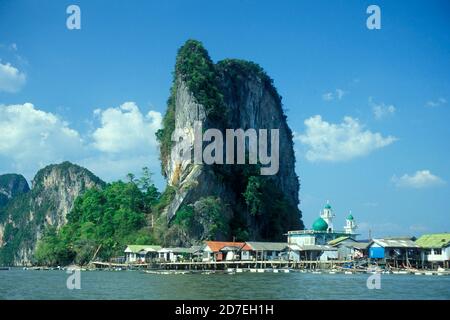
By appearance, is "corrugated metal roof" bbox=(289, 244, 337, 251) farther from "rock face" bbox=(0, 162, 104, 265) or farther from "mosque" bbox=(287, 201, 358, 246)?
"rock face" bbox=(0, 162, 104, 265)

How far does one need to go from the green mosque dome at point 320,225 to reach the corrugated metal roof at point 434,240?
420 inches

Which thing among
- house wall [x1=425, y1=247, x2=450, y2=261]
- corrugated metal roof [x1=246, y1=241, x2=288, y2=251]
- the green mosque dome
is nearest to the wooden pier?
corrugated metal roof [x1=246, y1=241, x2=288, y2=251]

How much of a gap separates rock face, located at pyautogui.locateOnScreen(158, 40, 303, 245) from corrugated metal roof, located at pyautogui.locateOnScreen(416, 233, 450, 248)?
18.5 meters

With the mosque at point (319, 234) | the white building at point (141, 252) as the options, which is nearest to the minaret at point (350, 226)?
the mosque at point (319, 234)

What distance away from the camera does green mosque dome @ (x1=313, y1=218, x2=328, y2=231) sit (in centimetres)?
5838

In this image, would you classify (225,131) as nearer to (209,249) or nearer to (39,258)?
(209,249)

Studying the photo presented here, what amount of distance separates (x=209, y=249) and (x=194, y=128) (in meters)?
15.1

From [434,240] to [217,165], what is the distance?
24.4 metres

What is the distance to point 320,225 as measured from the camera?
192 feet

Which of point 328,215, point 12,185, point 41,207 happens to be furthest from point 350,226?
point 12,185

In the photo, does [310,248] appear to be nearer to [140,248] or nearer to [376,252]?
[376,252]

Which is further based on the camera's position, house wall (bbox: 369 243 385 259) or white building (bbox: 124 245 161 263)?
white building (bbox: 124 245 161 263)

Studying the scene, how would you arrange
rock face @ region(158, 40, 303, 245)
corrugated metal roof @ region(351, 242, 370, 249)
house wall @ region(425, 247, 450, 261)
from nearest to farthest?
house wall @ region(425, 247, 450, 261) < corrugated metal roof @ region(351, 242, 370, 249) < rock face @ region(158, 40, 303, 245)

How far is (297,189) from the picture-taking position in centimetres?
8112
